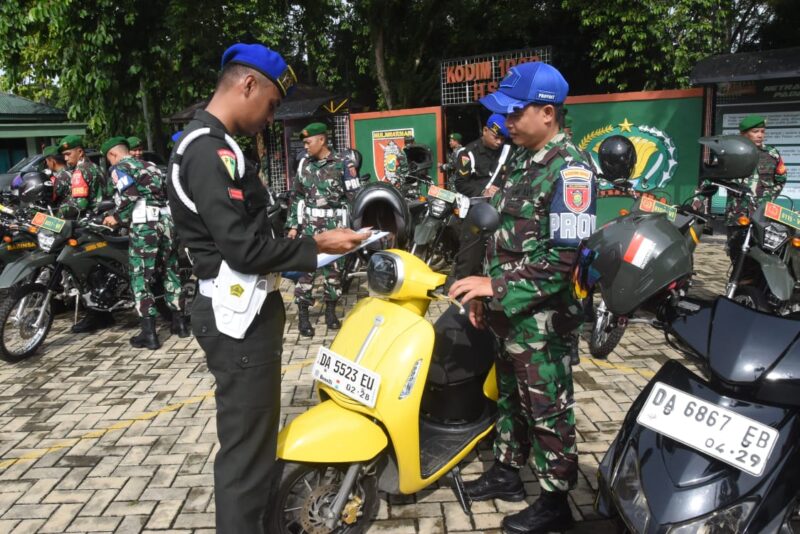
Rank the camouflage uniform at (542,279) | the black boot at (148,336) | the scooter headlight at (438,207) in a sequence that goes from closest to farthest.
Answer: the camouflage uniform at (542,279)
the black boot at (148,336)
the scooter headlight at (438,207)

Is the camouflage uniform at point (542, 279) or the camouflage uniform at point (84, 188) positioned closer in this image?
the camouflage uniform at point (542, 279)

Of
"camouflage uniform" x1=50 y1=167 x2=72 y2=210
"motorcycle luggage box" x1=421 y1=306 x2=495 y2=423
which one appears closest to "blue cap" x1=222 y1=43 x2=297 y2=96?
"motorcycle luggage box" x1=421 y1=306 x2=495 y2=423

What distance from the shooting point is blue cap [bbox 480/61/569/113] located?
2473 millimetres

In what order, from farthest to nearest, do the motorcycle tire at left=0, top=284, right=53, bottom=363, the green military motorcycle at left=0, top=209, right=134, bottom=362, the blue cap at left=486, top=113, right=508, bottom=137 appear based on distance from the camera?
the blue cap at left=486, top=113, right=508, bottom=137 → the green military motorcycle at left=0, top=209, right=134, bottom=362 → the motorcycle tire at left=0, top=284, right=53, bottom=363

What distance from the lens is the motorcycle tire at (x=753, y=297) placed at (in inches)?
196

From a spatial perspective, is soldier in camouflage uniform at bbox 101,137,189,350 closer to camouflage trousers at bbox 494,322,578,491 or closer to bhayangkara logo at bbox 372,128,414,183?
camouflage trousers at bbox 494,322,578,491

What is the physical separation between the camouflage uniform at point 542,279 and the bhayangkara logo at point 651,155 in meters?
7.85

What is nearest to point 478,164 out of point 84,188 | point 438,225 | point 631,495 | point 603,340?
point 438,225

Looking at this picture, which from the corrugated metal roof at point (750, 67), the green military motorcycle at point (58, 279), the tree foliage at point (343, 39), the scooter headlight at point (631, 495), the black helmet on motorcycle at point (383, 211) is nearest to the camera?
the scooter headlight at point (631, 495)

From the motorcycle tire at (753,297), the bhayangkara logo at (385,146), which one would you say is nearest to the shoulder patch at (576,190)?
the motorcycle tire at (753,297)

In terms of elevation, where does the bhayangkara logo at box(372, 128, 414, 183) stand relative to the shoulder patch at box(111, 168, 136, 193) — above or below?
above

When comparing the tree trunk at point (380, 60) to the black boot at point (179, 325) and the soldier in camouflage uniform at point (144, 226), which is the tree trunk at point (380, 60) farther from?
the black boot at point (179, 325)

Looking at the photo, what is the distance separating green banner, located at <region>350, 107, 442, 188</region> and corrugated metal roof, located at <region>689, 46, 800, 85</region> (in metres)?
4.90

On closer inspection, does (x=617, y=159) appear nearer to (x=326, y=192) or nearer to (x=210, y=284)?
(x=326, y=192)
